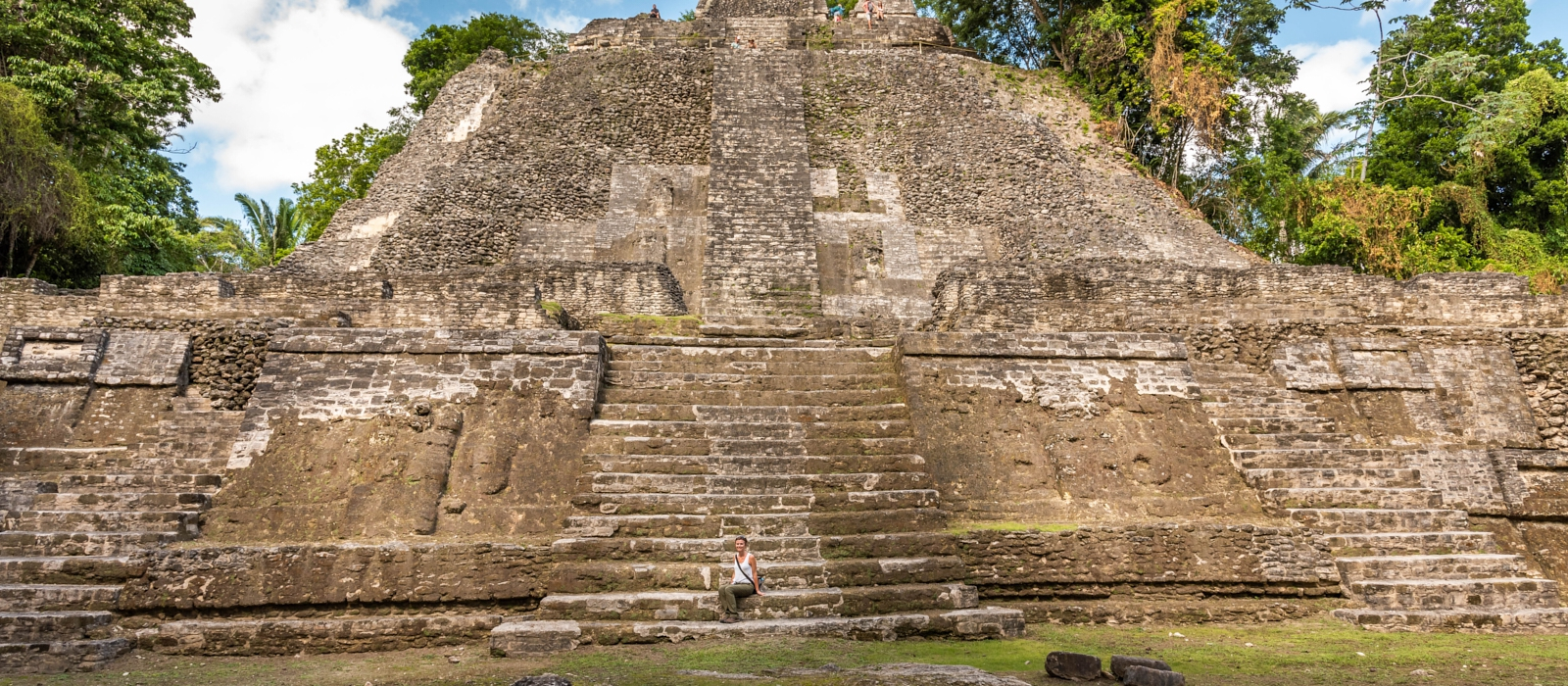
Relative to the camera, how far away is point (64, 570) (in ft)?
17.0

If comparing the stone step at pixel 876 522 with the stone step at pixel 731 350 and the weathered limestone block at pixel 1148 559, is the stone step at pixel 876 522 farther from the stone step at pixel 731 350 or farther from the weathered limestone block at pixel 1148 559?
the stone step at pixel 731 350

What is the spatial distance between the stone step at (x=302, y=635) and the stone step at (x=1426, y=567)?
19.0 feet

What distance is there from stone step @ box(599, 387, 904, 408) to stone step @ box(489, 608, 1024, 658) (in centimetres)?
248

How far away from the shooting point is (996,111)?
16969mm

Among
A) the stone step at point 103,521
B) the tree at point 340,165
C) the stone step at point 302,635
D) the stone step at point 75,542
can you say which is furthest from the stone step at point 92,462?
the tree at point 340,165

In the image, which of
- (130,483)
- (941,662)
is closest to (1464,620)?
(941,662)

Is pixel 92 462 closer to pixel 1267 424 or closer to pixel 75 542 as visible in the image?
pixel 75 542

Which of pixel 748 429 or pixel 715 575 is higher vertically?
pixel 748 429

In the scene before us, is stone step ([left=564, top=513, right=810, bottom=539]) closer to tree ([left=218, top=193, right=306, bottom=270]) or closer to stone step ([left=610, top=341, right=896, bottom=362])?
stone step ([left=610, top=341, right=896, bottom=362])

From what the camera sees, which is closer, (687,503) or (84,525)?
(84,525)

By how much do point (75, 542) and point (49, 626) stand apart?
0.80m

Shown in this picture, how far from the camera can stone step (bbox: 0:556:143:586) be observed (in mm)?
5152

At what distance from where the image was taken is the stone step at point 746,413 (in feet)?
22.4

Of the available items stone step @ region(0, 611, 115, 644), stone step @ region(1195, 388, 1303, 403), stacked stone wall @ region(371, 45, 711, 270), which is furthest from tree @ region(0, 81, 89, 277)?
stone step @ region(1195, 388, 1303, 403)
